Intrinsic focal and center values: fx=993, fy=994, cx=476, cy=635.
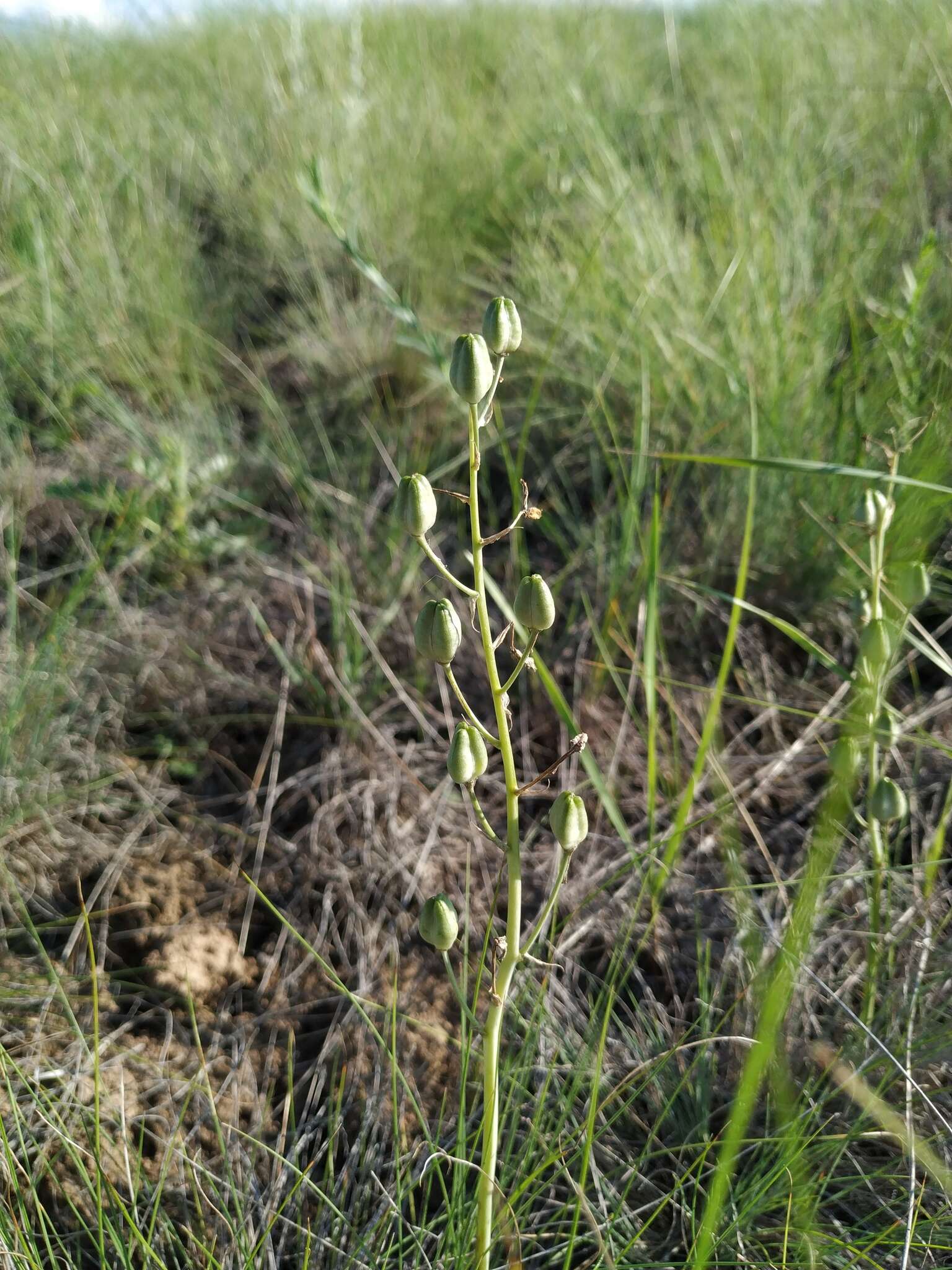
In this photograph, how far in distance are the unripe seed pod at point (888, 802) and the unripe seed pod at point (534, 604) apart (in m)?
0.47

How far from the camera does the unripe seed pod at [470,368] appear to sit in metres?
0.72

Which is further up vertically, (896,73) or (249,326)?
(896,73)

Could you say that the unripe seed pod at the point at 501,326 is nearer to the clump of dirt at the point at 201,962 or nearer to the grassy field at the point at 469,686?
the grassy field at the point at 469,686

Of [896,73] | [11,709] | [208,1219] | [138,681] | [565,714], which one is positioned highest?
[896,73]

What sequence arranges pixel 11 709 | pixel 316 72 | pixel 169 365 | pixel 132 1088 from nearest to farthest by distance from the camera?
pixel 132 1088 → pixel 11 709 → pixel 169 365 → pixel 316 72

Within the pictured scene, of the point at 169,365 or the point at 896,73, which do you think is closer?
the point at 169,365

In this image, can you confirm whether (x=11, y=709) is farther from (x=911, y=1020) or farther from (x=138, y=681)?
(x=911, y=1020)

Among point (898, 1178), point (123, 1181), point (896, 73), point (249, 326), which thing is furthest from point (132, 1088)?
point (896, 73)

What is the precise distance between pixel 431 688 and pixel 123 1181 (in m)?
0.85

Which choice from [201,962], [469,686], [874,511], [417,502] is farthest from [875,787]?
[201,962]

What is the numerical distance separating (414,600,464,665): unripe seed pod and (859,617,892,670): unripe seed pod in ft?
1.54

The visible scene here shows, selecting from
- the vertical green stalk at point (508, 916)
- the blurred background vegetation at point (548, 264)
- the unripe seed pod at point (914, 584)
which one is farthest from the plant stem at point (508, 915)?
the blurred background vegetation at point (548, 264)

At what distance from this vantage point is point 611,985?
3.06 ft

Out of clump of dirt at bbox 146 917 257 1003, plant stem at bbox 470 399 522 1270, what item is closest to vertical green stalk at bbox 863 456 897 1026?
plant stem at bbox 470 399 522 1270
